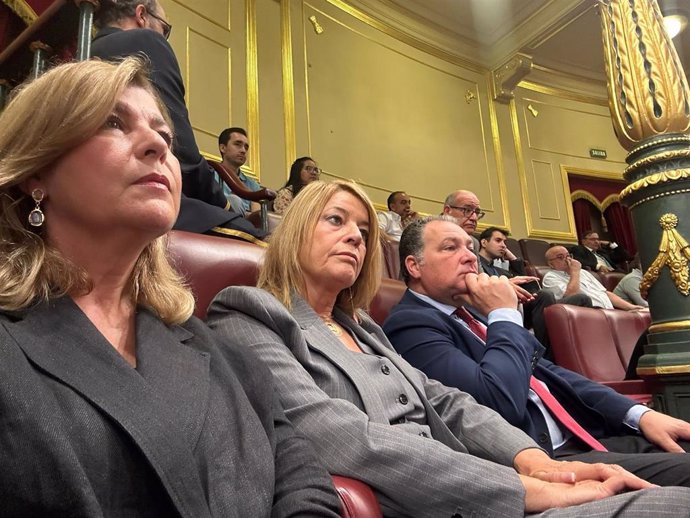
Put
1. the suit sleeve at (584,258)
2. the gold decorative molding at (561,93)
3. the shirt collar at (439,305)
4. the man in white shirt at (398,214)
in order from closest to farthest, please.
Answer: the shirt collar at (439,305) < the man in white shirt at (398,214) < the suit sleeve at (584,258) < the gold decorative molding at (561,93)

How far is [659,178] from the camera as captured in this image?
2.98 feet

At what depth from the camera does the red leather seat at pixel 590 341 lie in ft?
3.80

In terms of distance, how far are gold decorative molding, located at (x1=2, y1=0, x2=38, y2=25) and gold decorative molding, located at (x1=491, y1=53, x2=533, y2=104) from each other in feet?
9.99

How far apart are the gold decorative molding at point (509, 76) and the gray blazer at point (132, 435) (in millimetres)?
3601

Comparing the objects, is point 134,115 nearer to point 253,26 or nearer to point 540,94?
point 253,26

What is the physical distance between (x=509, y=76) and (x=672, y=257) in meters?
3.00

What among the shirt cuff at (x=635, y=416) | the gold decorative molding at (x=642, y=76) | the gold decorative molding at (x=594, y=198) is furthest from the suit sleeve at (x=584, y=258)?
the shirt cuff at (x=635, y=416)

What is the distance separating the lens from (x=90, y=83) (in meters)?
0.43

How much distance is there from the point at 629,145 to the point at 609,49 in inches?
8.5

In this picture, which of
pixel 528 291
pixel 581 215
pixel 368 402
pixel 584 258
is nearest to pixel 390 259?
pixel 528 291

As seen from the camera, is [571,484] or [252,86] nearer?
[571,484]

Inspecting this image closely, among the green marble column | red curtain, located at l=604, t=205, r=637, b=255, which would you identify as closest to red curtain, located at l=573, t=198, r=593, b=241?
red curtain, located at l=604, t=205, r=637, b=255

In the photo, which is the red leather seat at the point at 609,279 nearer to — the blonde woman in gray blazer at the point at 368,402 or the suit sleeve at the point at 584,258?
the suit sleeve at the point at 584,258

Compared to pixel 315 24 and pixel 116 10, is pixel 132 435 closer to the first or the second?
pixel 116 10
